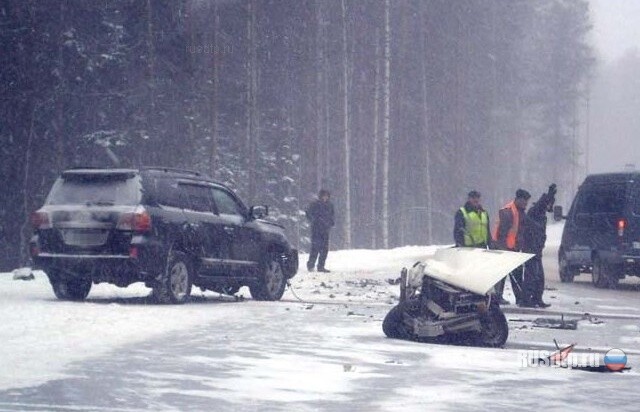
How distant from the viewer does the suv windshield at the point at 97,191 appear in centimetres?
1790

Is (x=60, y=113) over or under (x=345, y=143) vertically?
over

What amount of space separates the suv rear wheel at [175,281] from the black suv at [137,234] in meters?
0.01

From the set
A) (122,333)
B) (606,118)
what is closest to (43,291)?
(122,333)

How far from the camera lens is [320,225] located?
28891 mm

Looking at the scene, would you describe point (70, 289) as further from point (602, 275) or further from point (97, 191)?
point (602, 275)

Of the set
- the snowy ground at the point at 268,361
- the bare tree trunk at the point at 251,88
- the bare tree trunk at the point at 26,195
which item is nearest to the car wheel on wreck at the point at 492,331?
the snowy ground at the point at 268,361

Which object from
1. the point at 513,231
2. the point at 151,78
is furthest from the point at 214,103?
the point at 513,231

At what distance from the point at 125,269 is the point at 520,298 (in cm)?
623

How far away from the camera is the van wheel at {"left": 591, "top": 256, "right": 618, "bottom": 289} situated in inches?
1017

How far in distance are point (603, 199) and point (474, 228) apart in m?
7.95

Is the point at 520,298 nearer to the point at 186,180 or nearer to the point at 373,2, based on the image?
the point at 186,180

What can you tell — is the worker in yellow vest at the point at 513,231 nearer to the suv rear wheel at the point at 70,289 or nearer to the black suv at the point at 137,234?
the black suv at the point at 137,234

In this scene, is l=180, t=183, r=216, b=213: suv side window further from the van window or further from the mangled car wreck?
the van window

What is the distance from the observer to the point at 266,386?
33.6 ft
